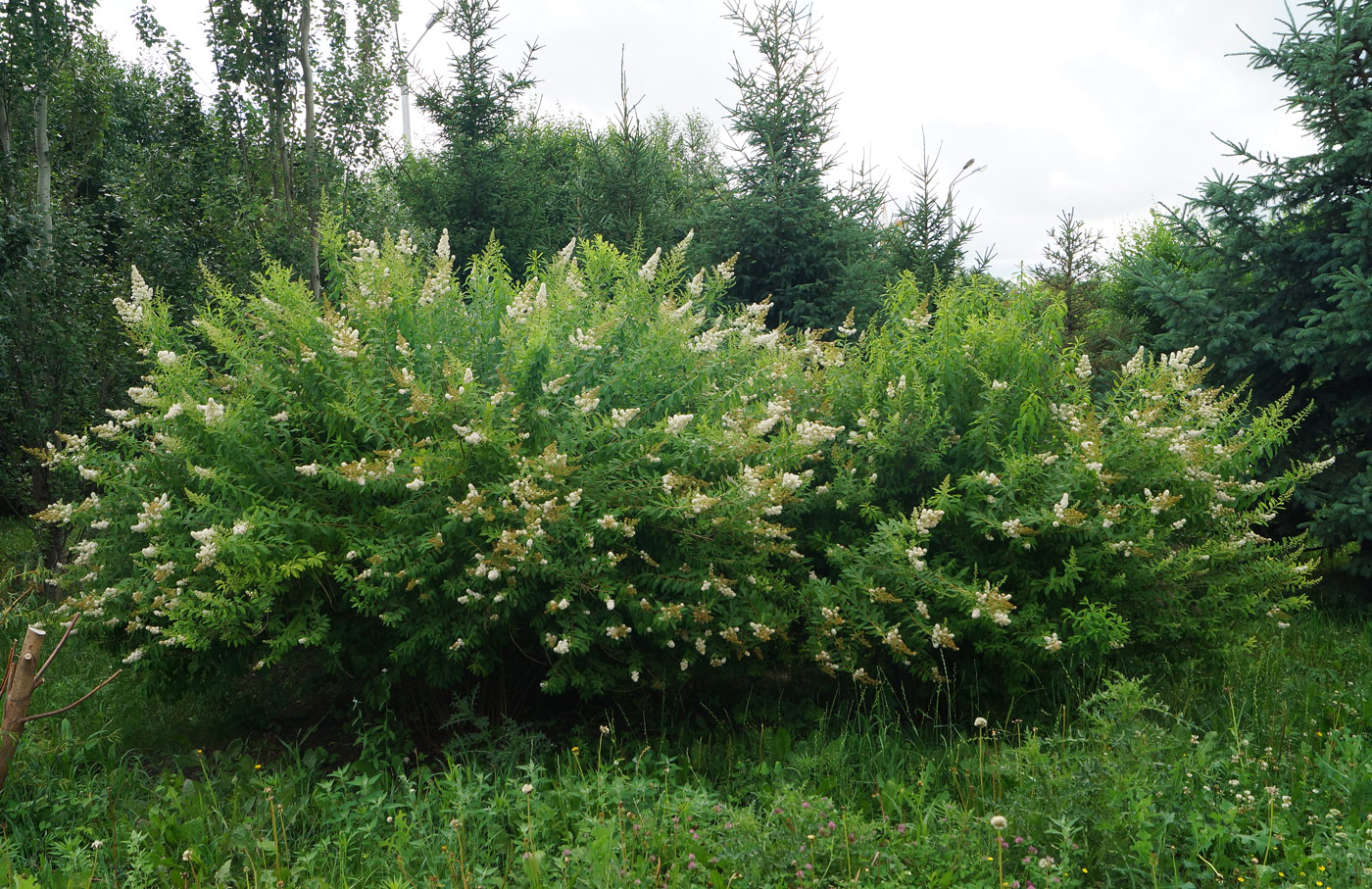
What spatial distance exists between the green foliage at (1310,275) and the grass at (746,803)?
2.76 meters

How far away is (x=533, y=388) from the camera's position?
4164 millimetres

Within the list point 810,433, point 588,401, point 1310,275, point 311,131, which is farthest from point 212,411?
point 1310,275

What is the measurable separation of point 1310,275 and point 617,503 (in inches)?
229

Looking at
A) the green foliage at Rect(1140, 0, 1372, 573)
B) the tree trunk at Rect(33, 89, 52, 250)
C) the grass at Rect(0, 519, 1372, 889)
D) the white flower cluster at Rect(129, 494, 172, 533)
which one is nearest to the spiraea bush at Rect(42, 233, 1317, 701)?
the white flower cluster at Rect(129, 494, 172, 533)

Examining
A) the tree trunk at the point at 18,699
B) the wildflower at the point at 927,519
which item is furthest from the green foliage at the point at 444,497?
the wildflower at the point at 927,519

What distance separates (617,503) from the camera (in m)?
3.84

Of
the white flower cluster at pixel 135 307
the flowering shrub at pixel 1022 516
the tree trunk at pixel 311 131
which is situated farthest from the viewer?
the tree trunk at pixel 311 131

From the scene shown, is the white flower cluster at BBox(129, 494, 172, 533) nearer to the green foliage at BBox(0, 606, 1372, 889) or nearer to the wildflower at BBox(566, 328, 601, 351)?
the green foliage at BBox(0, 606, 1372, 889)

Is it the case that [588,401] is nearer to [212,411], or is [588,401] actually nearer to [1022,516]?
[212,411]

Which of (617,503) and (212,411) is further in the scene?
(617,503)

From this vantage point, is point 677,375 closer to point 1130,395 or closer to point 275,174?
point 1130,395

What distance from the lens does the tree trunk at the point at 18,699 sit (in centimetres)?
328

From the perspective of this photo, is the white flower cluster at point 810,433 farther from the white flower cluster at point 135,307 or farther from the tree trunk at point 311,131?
the tree trunk at point 311,131

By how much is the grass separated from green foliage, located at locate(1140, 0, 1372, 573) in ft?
9.06
